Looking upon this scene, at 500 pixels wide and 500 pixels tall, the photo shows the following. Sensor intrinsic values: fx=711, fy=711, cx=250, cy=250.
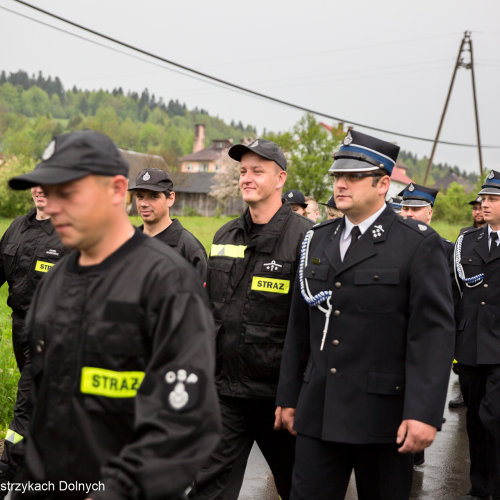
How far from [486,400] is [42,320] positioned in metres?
4.30

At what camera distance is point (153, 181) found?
246 inches

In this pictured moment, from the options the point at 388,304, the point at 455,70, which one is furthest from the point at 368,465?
the point at 455,70

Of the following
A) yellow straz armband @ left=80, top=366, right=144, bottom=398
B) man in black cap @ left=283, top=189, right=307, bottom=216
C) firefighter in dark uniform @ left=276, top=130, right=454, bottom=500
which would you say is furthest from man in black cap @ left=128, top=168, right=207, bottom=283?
man in black cap @ left=283, top=189, right=307, bottom=216

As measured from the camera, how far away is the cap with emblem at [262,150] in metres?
4.79

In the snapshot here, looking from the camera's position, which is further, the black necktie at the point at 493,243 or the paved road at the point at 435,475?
the black necktie at the point at 493,243

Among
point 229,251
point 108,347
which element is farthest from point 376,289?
point 108,347

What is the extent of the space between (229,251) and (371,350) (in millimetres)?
1494

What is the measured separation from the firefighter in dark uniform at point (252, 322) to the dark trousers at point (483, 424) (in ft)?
6.37

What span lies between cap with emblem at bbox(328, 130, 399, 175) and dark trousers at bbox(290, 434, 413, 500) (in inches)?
57.2

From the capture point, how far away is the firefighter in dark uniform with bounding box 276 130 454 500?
3480mm

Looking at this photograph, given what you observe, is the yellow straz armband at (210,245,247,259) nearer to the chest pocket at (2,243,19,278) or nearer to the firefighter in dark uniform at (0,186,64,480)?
the firefighter in dark uniform at (0,186,64,480)

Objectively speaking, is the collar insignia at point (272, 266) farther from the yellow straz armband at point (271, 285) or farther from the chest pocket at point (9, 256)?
the chest pocket at point (9, 256)

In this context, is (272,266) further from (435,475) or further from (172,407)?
(435,475)

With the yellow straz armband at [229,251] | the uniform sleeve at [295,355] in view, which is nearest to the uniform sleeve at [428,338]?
the uniform sleeve at [295,355]
